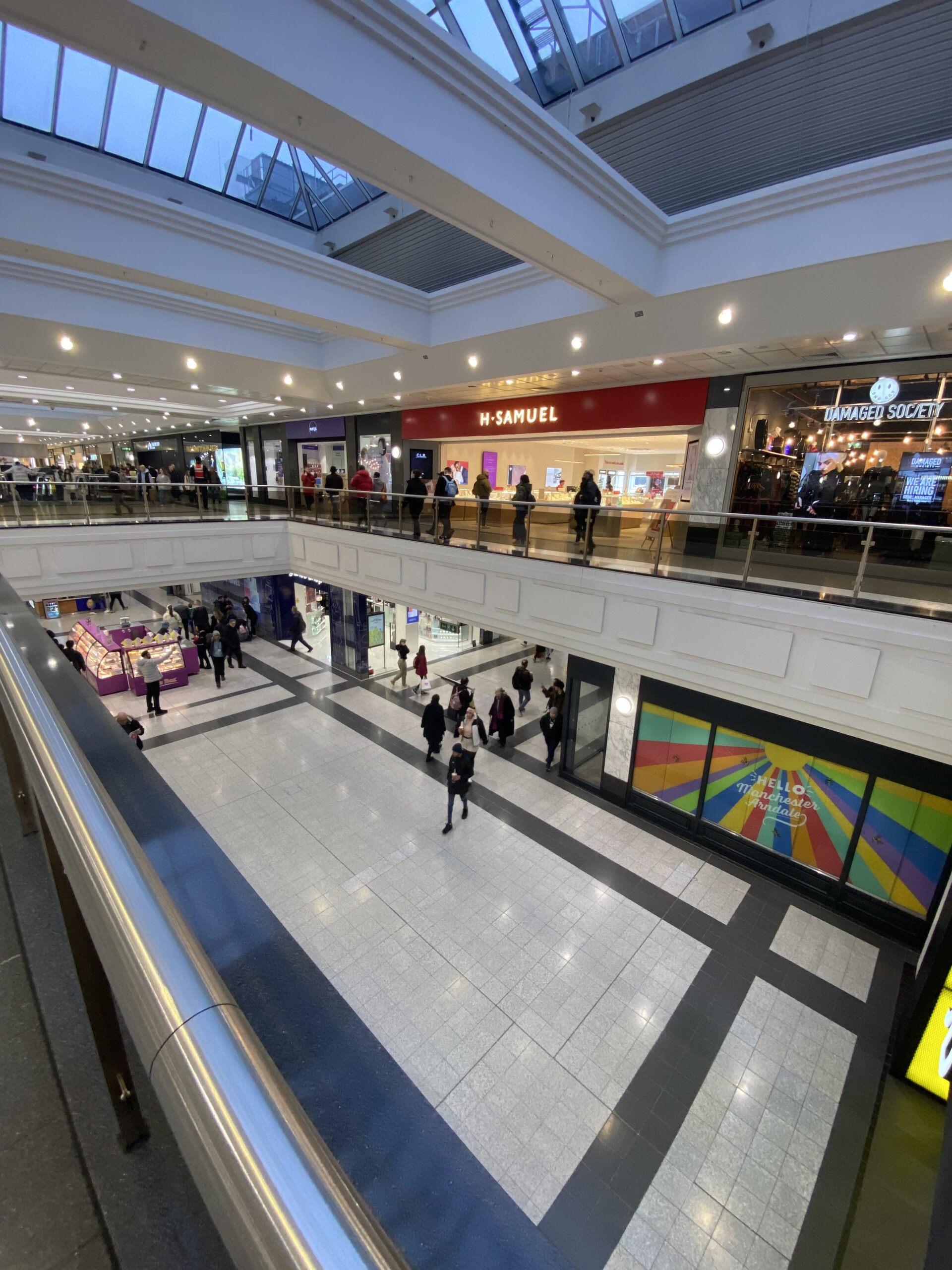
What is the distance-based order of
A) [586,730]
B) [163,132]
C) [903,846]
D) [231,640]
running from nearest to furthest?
[903,846] → [163,132] → [586,730] → [231,640]

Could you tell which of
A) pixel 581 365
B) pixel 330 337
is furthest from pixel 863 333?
pixel 330 337

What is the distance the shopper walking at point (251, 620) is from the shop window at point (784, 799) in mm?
12920

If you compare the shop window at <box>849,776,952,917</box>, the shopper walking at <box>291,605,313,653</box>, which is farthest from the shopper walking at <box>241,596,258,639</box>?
the shop window at <box>849,776,952,917</box>

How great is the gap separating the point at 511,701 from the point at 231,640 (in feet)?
24.1

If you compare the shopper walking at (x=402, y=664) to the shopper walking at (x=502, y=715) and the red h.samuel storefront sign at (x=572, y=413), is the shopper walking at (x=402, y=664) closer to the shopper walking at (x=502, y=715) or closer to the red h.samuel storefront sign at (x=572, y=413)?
the shopper walking at (x=502, y=715)

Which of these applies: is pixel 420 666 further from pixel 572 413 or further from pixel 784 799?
pixel 784 799

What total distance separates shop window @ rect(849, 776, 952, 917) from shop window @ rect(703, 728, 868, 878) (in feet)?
0.64

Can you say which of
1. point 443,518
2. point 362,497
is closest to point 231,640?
point 362,497

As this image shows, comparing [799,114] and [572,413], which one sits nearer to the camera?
[799,114]

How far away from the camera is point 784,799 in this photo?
23.8 ft

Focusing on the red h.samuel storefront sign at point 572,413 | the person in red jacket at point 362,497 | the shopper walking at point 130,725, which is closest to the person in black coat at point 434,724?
the person in red jacket at point 362,497

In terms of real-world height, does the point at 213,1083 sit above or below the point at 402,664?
above

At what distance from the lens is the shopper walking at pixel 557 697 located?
949 cm

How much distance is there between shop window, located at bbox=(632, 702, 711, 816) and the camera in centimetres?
793
